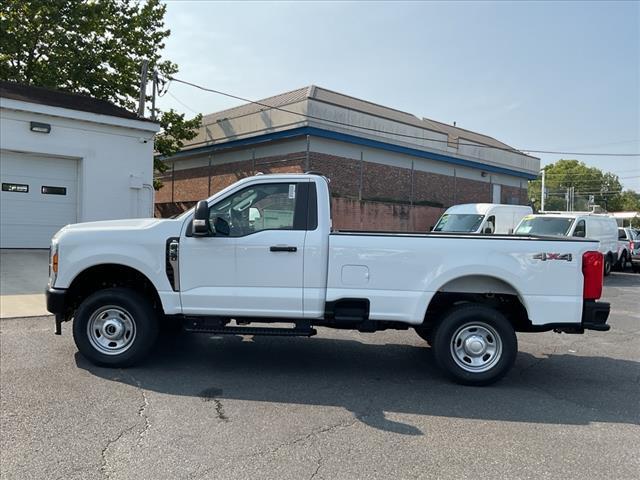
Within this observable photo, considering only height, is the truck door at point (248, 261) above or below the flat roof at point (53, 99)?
below

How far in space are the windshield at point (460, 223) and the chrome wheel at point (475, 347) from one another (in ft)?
45.6

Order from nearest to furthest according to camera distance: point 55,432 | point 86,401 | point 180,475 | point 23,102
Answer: point 180,475 < point 55,432 < point 86,401 < point 23,102

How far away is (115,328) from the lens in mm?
5715

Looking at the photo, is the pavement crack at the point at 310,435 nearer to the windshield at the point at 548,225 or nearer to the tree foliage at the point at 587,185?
the windshield at the point at 548,225

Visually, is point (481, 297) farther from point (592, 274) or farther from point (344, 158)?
point (344, 158)

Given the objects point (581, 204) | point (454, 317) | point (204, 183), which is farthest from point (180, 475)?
point (581, 204)

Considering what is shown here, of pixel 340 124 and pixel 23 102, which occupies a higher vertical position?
pixel 340 124

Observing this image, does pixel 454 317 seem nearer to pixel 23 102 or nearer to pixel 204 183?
pixel 23 102

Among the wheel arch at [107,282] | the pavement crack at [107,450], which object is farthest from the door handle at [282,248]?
the pavement crack at [107,450]

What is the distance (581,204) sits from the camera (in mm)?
77750

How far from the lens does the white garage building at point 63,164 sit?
14.0 meters

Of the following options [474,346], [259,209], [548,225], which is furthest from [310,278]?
[548,225]

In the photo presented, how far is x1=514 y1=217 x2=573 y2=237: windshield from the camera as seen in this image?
1684cm

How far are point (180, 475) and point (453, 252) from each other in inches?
129
